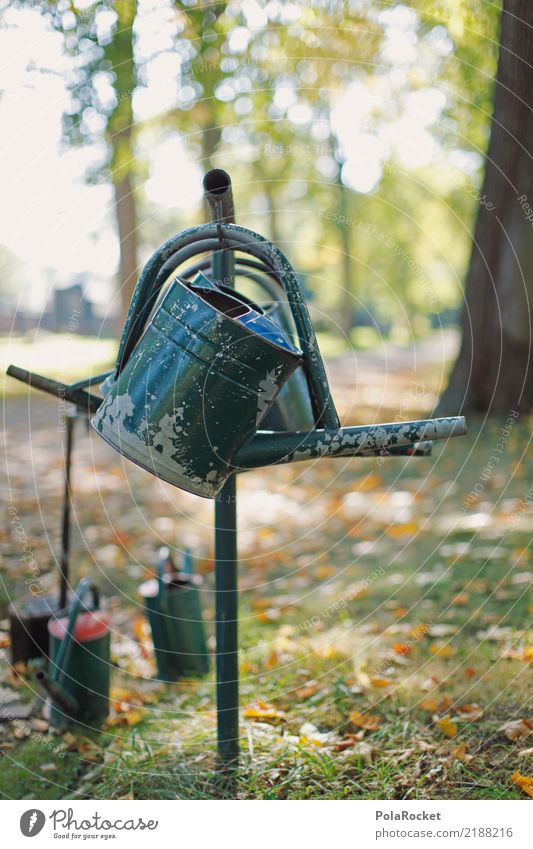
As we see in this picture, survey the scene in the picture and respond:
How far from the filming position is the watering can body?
5.70 ft

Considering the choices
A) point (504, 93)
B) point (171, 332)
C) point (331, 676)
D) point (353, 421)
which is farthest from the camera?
point (353, 421)

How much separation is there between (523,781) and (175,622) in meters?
1.41

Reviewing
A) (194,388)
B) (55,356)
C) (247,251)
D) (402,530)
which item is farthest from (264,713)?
(55,356)

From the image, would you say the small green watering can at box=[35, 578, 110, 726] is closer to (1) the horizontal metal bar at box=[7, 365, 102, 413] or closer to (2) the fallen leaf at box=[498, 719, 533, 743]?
(1) the horizontal metal bar at box=[7, 365, 102, 413]

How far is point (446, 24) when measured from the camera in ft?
15.7

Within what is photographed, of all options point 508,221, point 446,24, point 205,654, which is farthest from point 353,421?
point 205,654

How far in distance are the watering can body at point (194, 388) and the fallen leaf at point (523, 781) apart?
1193mm

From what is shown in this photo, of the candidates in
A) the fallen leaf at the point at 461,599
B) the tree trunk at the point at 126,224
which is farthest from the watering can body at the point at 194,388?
the tree trunk at the point at 126,224

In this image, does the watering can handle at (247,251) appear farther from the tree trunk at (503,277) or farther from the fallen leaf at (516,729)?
the tree trunk at (503,277)

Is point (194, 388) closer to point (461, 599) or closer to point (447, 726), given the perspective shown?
point (447, 726)

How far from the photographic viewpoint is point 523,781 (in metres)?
2.16

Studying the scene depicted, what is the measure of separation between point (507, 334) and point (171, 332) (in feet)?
18.2
